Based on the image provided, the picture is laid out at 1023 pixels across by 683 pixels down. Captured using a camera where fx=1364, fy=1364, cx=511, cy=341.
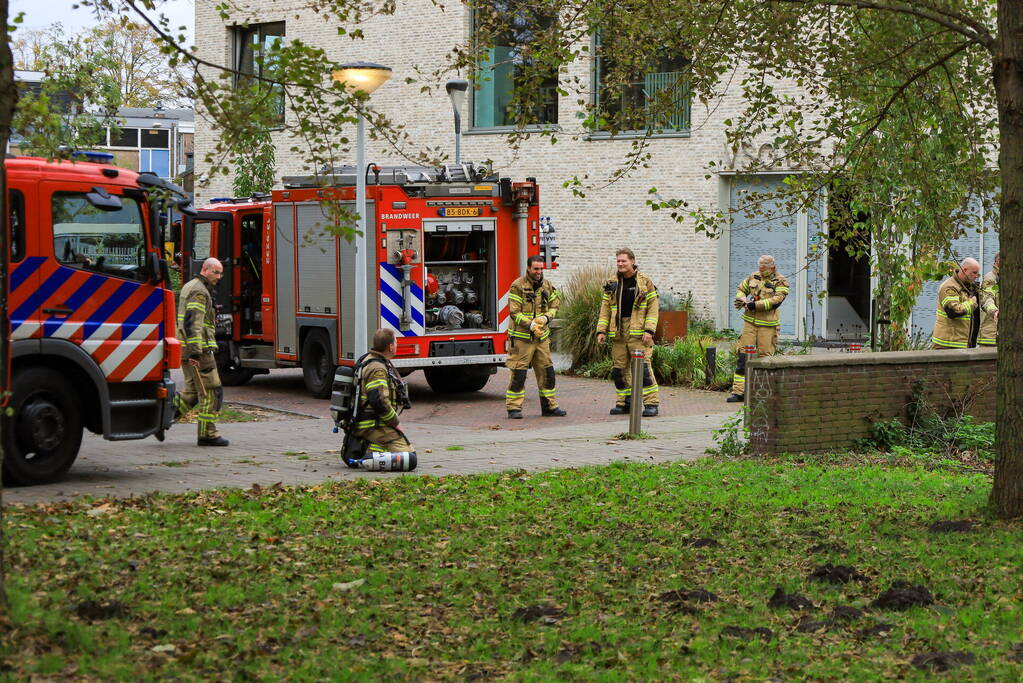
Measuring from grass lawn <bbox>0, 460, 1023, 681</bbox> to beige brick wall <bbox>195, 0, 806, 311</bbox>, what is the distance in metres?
15.1

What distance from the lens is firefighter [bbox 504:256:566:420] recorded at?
15.9 m

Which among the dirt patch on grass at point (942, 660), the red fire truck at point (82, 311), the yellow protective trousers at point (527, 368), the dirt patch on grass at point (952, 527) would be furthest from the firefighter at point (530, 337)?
the dirt patch on grass at point (942, 660)

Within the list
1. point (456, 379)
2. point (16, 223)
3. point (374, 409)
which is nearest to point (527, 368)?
point (456, 379)

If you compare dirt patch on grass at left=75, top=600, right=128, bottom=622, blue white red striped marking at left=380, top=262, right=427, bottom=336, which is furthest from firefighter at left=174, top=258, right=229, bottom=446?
dirt patch on grass at left=75, top=600, right=128, bottom=622

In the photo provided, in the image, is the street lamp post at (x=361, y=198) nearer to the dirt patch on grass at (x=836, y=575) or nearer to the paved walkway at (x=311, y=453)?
the paved walkway at (x=311, y=453)

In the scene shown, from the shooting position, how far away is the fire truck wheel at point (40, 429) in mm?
10273

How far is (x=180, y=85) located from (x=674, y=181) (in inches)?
784

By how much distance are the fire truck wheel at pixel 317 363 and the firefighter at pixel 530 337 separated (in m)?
3.00

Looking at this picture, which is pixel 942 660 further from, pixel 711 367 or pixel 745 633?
pixel 711 367

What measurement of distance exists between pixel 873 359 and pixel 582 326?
8.80 meters

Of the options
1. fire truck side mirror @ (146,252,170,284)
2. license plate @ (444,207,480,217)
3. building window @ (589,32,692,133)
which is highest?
building window @ (589,32,692,133)

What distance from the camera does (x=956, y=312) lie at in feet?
50.8

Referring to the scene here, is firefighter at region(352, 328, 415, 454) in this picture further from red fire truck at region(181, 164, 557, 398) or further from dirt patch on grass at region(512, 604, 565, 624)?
red fire truck at region(181, 164, 557, 398)

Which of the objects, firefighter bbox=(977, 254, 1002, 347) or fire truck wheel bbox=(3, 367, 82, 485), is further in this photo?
firefighter bbox=(977, 254, 1002, 347)
